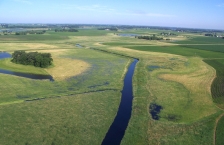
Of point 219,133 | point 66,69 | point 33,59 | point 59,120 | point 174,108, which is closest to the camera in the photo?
point 219,133

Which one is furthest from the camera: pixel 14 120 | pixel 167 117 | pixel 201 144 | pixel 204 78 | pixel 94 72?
pixel 94 72

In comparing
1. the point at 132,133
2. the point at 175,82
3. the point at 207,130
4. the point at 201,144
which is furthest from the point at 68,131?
the point at 175,82

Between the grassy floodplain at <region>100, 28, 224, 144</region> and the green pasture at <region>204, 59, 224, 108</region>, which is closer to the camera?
the grassy floodplain at <region>100, 28, 224, 144</region>

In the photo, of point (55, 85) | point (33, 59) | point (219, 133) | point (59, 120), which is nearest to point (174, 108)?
point (219, 133)

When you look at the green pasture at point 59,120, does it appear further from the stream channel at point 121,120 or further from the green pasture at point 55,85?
the green pasture at point 55,85

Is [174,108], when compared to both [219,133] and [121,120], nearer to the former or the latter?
[219,133]

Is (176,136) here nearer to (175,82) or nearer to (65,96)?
(65,96)

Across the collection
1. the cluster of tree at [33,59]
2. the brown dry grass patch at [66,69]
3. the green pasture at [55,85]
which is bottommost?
the green pasture at [55,85]

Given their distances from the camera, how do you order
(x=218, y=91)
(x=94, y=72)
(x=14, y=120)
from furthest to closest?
(x=94, y=72) < (x=218, y=91) < (x=14, y=120)

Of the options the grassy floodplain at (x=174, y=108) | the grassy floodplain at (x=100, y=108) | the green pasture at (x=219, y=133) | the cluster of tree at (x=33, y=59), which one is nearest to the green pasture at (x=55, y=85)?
the grassy floodplain at (x=100, y=108)

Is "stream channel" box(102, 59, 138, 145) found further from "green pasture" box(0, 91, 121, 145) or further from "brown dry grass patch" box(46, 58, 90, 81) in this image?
"brown dry grass patch" box(46, 58, 90, 81)

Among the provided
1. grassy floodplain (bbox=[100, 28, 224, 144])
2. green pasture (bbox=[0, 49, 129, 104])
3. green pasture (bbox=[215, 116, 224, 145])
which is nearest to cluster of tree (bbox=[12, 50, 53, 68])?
green pasture (bbox=[0, 49, 129, 104])
